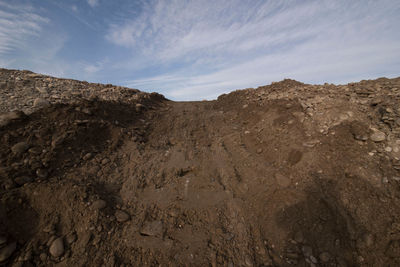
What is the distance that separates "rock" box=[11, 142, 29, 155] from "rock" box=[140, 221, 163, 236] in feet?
8.68

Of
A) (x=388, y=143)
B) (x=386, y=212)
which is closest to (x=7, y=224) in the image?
(x=386, y=212)

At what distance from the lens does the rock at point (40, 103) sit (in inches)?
166

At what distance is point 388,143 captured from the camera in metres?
3.16

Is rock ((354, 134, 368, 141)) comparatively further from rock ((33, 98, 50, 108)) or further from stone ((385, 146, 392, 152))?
rock ((33, 98, 50, 108))

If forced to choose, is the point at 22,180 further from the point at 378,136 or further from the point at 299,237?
the point at 378,136

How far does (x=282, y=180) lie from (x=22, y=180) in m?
4.59

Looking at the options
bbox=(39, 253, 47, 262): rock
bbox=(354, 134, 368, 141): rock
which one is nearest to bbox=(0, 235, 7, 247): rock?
bbox=(39, 253, 47, 262): rock

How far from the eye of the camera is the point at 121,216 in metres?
2.88

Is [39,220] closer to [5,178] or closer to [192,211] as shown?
[5,178]

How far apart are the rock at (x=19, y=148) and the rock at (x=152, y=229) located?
2.65 meters

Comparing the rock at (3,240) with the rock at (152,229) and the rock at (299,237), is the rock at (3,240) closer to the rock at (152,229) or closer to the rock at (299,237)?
the rock at (152,229)

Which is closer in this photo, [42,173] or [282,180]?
[42,173]

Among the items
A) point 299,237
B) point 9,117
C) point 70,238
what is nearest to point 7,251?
point 70,238

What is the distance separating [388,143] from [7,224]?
20.1 ft
